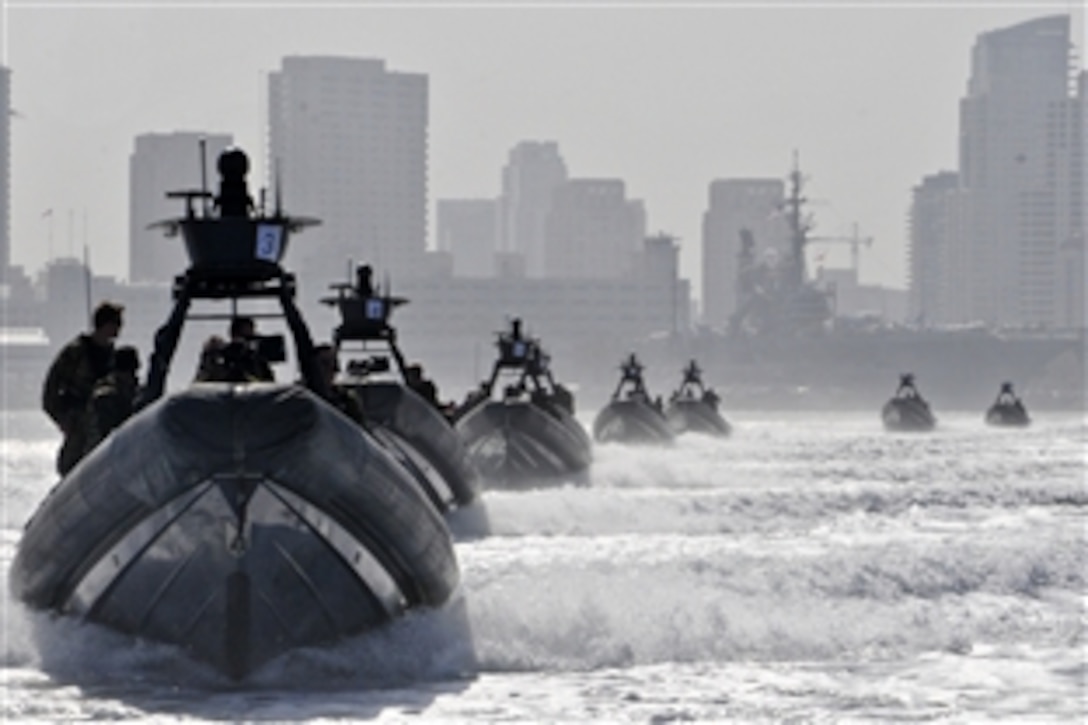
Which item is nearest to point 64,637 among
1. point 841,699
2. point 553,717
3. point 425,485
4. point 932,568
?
point 553,717

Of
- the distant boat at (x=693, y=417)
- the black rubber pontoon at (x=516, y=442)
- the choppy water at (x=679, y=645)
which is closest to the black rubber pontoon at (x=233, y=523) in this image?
Answer: the choppy water at (x=679, y=645)

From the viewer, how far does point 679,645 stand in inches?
848

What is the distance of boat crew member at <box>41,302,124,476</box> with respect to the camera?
22.7 metres

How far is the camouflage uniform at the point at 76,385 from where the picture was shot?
896 inches

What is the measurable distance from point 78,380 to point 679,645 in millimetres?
6221

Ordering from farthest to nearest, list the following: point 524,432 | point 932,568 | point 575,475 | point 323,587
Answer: point 575,475
point 524,432
point 932,568
point 323,587

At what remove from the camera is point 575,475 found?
59.0 m

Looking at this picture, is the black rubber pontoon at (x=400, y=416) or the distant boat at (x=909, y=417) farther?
the distant boat at (x=909, y=417)

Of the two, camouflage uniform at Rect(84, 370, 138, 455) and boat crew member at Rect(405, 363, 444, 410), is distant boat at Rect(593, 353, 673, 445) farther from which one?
camouflage uniform at Rect(84, 370, 138, 455)

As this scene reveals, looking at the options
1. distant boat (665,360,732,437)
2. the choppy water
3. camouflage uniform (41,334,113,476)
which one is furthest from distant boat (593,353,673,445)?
camouflage uniform (41,334,113,476)

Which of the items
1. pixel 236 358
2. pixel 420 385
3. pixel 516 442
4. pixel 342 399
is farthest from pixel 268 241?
pixel 516 442

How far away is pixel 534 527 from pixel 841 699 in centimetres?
2080

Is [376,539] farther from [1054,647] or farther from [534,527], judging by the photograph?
[534,527]

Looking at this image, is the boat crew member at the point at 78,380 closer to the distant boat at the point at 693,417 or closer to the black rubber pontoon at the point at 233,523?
the black rubber pontoon at the point at 233,523
